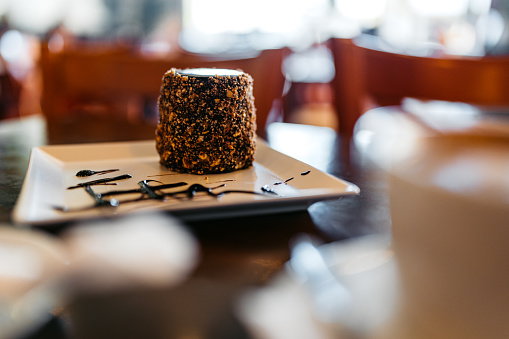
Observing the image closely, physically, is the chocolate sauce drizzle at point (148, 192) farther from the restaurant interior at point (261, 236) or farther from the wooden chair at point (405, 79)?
the wooden chair at point (405, 79)

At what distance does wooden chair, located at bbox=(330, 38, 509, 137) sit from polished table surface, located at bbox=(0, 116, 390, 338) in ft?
2.33

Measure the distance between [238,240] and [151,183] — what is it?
8.6 inches

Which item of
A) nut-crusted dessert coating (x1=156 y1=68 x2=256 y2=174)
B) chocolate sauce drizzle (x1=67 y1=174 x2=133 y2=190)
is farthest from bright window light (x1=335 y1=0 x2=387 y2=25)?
chocolate sauce drizzle (x1=67 y1=174 x2=133 y2=190)

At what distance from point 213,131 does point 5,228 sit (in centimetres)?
31

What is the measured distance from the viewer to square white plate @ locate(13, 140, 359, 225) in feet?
1.58

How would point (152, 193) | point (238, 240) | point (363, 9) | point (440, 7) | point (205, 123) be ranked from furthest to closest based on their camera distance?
point (363, 9), point (440, 7), point (205, 123), point (152, 193), point (238, 240)

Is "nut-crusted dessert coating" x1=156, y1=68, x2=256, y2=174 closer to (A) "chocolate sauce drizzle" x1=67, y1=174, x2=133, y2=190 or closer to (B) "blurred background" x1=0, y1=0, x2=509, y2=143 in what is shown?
(A) "chocolate sauce drizzle" x1=67, y1=174, x2=133, y2=190

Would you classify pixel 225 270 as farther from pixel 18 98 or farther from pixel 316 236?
pixel 18 98

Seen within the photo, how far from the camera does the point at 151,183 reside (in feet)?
2.08

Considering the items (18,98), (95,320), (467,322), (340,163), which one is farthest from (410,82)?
(18,98)

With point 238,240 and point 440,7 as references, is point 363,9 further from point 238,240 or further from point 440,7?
point 238,240

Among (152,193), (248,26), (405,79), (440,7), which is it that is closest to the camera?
(152,193)

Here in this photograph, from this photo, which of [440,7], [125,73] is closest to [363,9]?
[440,7]

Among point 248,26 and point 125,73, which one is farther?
point 248,26
